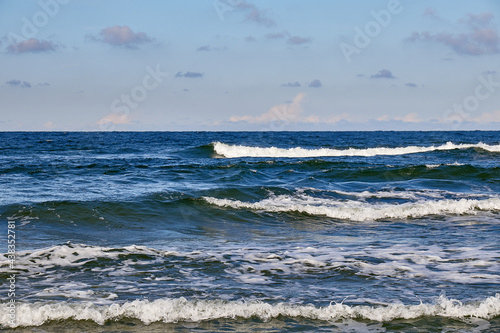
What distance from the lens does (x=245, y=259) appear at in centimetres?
781

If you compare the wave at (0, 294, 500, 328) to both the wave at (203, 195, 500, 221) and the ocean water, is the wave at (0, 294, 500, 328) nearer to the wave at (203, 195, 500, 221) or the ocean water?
the ocean water

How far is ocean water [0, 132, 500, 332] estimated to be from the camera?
210 inches

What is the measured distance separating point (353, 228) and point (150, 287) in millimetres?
5886

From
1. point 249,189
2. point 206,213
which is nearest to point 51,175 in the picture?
point 249,189

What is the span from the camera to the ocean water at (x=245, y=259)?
5332 mm

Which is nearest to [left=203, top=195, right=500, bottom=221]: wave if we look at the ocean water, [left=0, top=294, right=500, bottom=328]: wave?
the ocean water

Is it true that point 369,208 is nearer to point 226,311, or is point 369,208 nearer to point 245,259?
point 245,259

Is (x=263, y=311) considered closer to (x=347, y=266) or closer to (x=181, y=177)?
(x=347, y=266)

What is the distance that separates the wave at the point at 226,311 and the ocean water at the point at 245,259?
0.02 metres

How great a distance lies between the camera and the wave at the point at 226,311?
5297mm

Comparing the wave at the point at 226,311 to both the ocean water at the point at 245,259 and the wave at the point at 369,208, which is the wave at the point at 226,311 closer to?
the ocean water at the point at 245,259

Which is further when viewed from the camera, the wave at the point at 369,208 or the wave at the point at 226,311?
the wave at the point at 369,208

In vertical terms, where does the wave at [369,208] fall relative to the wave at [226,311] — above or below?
above

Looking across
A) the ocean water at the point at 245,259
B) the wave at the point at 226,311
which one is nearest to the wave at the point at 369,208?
the ocean water at the point at 245,259
